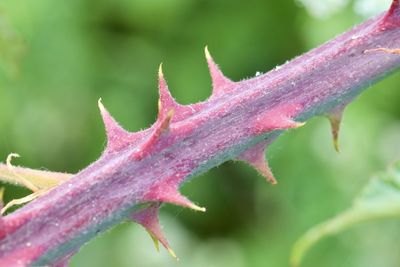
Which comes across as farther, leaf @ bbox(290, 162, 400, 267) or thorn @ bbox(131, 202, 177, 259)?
leaf @ bbox(290, 162, 400, 267)

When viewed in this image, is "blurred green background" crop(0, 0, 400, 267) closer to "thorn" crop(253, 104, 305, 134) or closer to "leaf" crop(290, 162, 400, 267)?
"leaf" crop(290, 162, 400, 267)

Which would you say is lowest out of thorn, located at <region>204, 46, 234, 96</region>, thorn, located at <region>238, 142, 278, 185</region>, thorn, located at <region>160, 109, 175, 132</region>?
thorn, located at <region>238, 142, 278, 185</region>

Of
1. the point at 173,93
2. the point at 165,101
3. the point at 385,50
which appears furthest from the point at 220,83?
the point at 173,93

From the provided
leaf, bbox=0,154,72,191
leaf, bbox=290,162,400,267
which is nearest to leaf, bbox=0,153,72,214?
leaf, bbox=0,154,72,191

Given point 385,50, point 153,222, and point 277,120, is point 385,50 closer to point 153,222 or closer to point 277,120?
point 277,120

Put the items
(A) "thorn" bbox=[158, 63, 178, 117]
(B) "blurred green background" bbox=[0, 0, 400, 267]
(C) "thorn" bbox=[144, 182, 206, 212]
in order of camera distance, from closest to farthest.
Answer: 1. (C) "thorn" bbox=[144, 182, 206, 212]
2. (A) "thorn" bbox=[158, 63, 178, 117]
3. (B) "blurred green background" bbox=[0, 0, 400, 267]

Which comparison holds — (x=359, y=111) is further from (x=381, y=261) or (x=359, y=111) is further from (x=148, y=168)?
(x=148, y=168)

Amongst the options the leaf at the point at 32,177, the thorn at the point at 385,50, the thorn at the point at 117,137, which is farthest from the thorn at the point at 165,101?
the thorn at the point at 385,50

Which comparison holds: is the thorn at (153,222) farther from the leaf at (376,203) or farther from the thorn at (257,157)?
the leaf at (376,203)

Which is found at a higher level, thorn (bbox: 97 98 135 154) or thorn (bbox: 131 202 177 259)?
thorn (bbox: 97 98 135 154)

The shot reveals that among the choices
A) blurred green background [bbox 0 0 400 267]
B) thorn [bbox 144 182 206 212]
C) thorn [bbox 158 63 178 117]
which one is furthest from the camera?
blurred green background [bbox 0 0 400 267]
